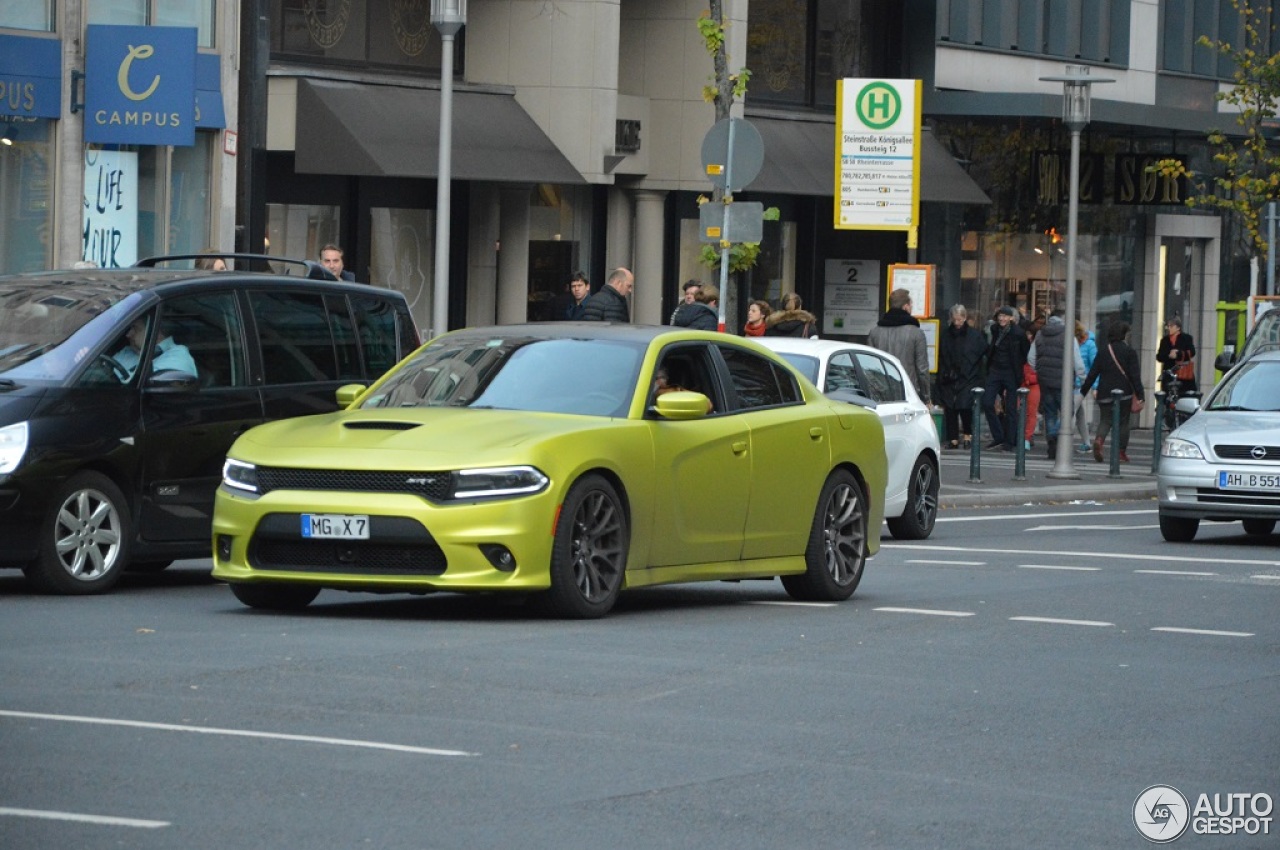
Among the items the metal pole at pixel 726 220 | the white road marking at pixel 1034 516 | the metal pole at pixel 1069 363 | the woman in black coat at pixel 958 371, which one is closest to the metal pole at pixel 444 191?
the metal pole at pixel 726 220

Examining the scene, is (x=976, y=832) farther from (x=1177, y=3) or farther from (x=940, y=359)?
(x=1177, y=3)

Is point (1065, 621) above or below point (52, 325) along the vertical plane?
below

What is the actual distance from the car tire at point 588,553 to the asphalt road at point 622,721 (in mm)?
176

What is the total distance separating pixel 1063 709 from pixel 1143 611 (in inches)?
176

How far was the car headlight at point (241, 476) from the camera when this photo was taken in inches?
458

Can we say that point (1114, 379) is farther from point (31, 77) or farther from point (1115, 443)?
point (31, 77)

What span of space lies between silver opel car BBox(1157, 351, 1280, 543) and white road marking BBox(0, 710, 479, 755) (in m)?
13.3

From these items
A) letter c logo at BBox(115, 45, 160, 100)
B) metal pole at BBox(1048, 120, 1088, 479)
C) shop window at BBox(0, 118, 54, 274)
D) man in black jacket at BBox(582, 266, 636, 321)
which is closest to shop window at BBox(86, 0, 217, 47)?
letter c logo at BBox(115, 45, 160, 100)

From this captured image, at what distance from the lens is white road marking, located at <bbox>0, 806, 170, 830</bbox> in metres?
6.61

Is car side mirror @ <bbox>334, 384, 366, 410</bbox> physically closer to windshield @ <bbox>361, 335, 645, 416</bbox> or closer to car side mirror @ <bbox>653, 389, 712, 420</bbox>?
windshield @ <bbox>361, 335, 645, 416</bbox>

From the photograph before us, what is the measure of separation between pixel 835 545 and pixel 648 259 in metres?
21.2

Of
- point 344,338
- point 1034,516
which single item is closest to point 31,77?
point 1034,516

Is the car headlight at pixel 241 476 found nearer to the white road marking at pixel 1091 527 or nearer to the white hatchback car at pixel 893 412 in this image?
the white hatchback car at pixel 893 412

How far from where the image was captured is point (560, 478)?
11406mm
